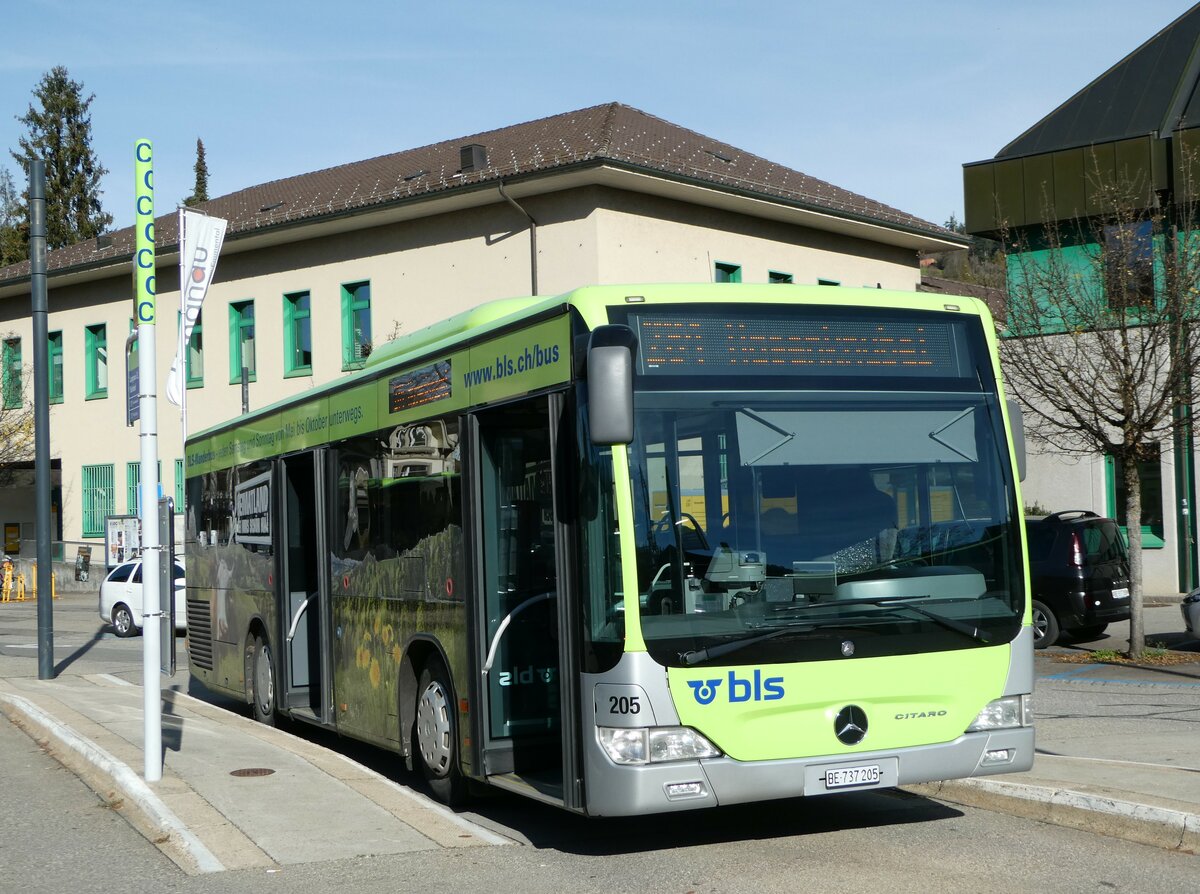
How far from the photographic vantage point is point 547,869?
24.4 ft

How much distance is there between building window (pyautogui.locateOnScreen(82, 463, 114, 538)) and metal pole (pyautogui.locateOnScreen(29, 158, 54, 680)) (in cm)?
2616

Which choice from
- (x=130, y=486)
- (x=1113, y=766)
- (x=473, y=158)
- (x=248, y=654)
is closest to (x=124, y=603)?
(x=473, y=158)

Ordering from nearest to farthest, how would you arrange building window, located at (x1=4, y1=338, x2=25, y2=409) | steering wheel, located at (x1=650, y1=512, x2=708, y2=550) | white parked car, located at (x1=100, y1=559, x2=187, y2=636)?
steering wheel, located at (x1=650, y1=512, x2=708, y2=550)
white parked car, located at (x1=100, y1=559, x2=187, y2=636)
building window, located at (x1=4, y1=338, x2=25, y2=409)

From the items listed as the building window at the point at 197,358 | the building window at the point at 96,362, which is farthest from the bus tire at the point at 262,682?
the building window at the point at 96,362

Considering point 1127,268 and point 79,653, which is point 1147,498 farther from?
point 79,653

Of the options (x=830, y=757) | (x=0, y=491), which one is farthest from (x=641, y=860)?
(x=0, y=491)

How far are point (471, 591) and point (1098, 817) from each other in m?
3.63

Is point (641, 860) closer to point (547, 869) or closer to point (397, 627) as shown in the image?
point (547, 869)

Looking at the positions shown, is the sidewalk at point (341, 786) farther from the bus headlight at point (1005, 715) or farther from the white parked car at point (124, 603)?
the white parked car at point (124, 603)

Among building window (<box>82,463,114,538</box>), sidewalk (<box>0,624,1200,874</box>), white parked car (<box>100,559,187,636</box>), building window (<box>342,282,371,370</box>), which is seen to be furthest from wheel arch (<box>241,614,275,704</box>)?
building window (<box>82,463,114,538</box>)

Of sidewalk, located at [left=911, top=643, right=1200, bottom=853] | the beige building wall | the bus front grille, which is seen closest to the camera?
sidewalk, located at [left=911, top=643, right=1200, bottom=853]

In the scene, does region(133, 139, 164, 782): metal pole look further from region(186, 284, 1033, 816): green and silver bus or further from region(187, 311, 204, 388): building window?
region(187, 311, 204, 388): building window

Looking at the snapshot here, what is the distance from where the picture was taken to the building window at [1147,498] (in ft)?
89.4

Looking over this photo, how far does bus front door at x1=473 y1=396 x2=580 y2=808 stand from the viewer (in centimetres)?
835
